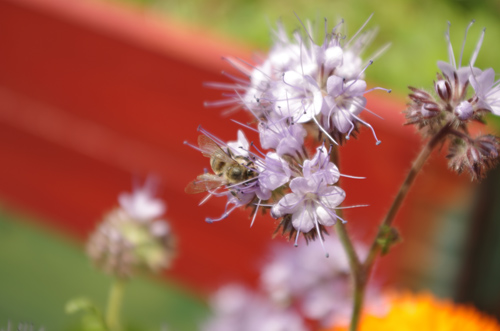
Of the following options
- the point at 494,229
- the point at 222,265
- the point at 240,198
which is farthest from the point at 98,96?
the point at 240,198

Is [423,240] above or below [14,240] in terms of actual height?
below

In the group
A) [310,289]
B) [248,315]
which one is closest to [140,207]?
[310,289]

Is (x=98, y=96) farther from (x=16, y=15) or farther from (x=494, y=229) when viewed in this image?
(x=494, y=229)

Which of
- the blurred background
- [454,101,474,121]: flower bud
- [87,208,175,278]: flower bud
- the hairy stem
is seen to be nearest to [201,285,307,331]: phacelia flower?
[87,208,175,278]: flower bud

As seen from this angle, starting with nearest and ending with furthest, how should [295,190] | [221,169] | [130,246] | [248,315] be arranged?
[295,190] < [221,169] < [130,246] < [248,315]

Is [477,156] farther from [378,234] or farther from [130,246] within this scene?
[130,246]

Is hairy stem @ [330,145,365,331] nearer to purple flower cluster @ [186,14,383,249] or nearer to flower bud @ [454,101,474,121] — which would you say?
purple flower cluster @ [186,14,383,249]
